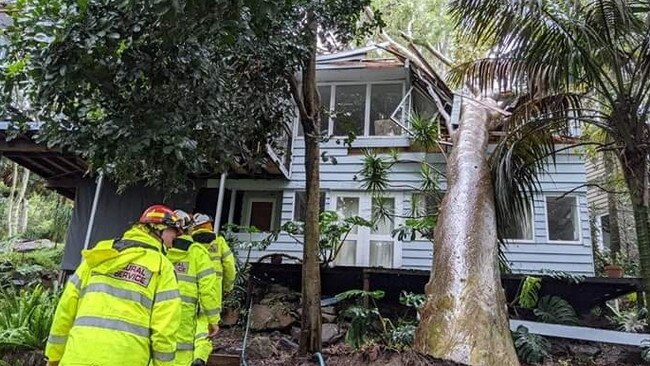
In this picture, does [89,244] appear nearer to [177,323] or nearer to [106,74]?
[106,74]

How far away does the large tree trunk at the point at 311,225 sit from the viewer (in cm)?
511

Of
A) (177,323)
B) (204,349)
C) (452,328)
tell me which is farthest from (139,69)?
(452,328)

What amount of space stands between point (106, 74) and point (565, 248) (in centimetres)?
843

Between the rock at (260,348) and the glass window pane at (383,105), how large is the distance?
548 centimetres

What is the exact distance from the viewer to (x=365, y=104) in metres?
10.3

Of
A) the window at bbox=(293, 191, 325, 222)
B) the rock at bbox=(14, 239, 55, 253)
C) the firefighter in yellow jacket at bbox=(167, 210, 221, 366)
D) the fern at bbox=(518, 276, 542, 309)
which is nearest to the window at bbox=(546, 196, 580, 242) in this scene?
the fern at bbox=(518, 276, 542, 309)

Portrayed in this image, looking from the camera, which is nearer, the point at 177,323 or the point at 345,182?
the point at 177,323

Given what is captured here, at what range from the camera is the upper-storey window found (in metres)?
10.1

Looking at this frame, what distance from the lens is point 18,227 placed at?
51.0 ft

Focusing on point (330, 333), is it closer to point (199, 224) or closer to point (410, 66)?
point (199, 224)

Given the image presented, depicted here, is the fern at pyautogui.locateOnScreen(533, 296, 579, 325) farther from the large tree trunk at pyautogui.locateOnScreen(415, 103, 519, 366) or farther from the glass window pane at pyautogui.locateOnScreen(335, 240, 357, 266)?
the glass window pane at pyautogui.locateOnScreen(335, 240, 357, 266)

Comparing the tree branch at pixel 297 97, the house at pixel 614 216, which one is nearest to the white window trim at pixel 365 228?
the tree branch at pixel 297 97

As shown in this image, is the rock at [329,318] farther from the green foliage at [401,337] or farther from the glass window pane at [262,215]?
the glass window pane at [262,215]

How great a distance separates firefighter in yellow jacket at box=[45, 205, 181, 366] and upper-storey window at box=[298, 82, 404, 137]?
25.5 ft
